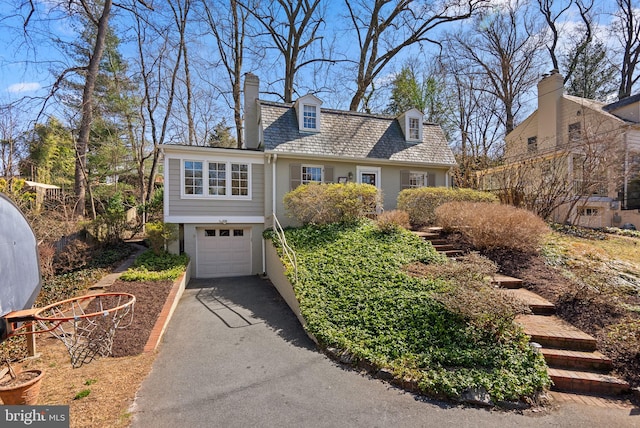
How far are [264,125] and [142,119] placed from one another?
36.9 ft

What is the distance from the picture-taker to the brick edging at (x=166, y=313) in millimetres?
5262

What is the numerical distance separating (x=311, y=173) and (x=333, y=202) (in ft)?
8.82

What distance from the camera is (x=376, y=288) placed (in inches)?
241

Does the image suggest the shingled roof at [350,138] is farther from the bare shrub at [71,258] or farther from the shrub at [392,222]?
the bare shrub at [71,258]

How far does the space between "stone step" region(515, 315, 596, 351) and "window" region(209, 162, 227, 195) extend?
31.8 ft

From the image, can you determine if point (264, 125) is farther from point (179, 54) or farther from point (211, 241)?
point (179, 54)

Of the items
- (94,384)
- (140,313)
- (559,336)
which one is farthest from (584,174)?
(94,384)

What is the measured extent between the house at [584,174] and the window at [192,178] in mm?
11791

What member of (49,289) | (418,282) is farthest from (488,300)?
(49,289)

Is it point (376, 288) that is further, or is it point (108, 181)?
point (108, 181)

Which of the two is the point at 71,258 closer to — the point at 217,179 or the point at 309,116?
the point at 217,179

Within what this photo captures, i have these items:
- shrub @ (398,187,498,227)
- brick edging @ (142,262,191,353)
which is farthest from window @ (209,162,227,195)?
shrub @ (398,187,498,227)

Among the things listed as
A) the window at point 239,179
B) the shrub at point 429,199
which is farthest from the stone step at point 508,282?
the window at point 239,179

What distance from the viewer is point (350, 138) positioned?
12664 millimetres
